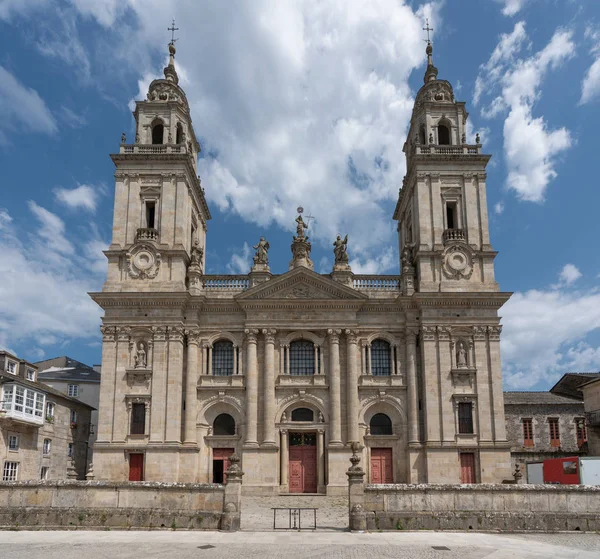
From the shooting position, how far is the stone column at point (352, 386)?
41.6m

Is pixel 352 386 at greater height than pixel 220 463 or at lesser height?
greater

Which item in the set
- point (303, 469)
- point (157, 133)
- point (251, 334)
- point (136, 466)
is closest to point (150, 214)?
point (157, 133)

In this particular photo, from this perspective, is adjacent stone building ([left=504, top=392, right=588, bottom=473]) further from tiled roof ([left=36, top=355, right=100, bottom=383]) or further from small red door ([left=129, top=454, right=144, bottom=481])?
tiled roof ([left=36, top=355, right=100, bottom=383])

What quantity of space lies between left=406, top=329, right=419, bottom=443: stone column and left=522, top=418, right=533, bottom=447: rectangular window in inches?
842

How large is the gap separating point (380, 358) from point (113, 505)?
23.4m

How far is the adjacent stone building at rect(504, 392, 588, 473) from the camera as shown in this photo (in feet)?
189

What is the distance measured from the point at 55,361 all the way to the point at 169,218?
91.8 ft

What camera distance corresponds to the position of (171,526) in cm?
2431

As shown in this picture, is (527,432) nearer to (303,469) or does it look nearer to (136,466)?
(303,469)

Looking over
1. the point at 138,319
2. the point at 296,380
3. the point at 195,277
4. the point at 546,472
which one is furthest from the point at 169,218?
the point at 546,472

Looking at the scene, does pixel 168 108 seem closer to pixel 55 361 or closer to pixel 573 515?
pixel 55 361

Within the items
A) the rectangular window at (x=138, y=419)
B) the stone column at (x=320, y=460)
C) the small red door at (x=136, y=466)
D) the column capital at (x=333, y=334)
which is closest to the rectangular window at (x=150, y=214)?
the rectangular window at (x=138, y=419)

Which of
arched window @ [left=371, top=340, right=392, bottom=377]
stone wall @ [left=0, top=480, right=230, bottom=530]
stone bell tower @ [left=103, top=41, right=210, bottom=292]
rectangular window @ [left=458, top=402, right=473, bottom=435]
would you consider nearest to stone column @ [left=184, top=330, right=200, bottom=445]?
stone bell tower @ [left=103, top=41, right=210, bottom=292]

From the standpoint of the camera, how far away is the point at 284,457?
41.6 meters
